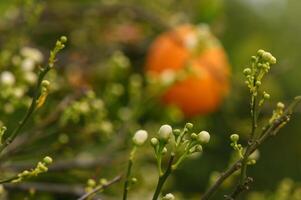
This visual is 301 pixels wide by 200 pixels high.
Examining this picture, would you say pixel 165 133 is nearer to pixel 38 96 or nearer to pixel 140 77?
pixel 38 96

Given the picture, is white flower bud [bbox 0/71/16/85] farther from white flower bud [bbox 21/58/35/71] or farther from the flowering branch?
the flowering branch

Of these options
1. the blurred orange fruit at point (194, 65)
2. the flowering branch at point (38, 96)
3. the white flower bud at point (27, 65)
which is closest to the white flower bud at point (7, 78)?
the white flower bud at point (27, 65)

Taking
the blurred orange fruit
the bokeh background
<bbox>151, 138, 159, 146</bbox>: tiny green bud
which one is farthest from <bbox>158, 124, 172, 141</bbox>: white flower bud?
the blurred orange fruit

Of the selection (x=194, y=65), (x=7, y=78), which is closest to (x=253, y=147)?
(x=7, y=78)

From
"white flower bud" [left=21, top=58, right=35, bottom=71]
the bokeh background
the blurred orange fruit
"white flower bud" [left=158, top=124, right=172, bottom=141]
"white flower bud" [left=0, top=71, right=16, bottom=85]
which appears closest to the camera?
"white flower bud" [left=158, top=124, right=172, bottom=141]

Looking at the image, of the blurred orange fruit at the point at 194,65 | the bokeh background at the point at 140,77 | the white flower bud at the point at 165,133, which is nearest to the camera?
the white flower bud at the point at 165,133

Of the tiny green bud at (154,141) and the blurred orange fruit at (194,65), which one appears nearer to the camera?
the tiny green bud at (154,141)

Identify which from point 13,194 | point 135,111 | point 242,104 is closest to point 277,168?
point 242,104

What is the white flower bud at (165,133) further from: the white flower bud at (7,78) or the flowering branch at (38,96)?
the white flower bud at (7,78)
